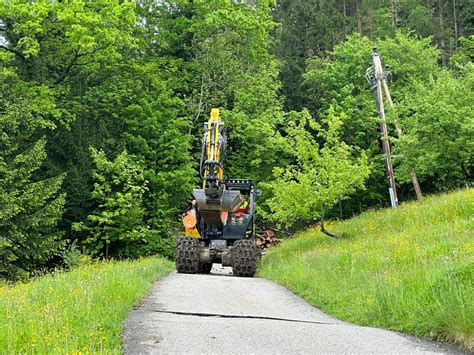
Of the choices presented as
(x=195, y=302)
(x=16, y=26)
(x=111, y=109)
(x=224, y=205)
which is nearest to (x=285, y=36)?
(x=111, y=109)

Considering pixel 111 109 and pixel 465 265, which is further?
pixel 111 109

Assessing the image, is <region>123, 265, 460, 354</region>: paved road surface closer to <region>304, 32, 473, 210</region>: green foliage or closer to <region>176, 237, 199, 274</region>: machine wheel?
<region>176, 237, 199, 274</region>: machine wheel

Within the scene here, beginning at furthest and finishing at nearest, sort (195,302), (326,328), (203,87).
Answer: (203,87)
(195,302)
(326,328)

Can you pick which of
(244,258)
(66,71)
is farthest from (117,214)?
(244,258)

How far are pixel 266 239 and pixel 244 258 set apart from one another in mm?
19390

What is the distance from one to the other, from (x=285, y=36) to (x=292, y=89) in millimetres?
3990

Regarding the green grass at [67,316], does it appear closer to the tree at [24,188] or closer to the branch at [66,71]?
the tree at [24,188]

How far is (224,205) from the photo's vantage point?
16.8 metres

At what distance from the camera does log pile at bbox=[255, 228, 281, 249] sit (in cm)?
3591

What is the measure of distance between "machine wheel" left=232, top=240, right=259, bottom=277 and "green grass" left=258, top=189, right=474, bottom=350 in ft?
1.76

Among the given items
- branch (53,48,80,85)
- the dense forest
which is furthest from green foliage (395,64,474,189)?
branch (53,48,80,85)

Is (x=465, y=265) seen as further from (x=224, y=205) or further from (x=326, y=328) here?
(x=224, y=205)

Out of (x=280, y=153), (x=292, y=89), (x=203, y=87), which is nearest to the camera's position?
(x=203, y=87)

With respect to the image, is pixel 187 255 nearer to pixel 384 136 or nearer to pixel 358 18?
pixel 384 136
